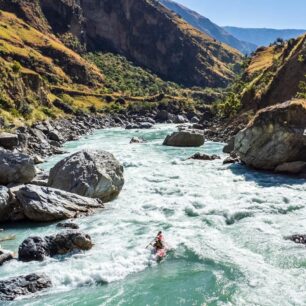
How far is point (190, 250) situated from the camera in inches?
952

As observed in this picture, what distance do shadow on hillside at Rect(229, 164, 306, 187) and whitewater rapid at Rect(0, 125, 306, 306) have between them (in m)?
0.18

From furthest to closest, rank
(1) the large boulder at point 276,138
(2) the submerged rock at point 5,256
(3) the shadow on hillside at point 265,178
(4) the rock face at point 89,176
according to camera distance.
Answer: (1) the large boulder at point 276,138
(3) the shadow on hillside at point 265,178
(4) the rock face at point 89,176
(2) the submerged rock at point 5,256

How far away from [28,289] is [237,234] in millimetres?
12757

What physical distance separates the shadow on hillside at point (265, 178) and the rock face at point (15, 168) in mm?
20255

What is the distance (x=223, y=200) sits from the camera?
3444cm

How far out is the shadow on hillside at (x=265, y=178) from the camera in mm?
39781

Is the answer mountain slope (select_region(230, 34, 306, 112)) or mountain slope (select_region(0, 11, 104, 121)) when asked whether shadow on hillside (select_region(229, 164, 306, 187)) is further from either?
mountain slope (select_region(0, 11, 104, 121))

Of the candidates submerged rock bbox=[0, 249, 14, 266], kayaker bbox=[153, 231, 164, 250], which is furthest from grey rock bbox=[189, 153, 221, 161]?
submerged rock bbox=[0, 249, 14, 266]

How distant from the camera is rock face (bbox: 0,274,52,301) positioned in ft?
63.0

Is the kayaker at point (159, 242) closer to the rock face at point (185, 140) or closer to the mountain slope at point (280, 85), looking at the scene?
the rock face at point (185, 140)

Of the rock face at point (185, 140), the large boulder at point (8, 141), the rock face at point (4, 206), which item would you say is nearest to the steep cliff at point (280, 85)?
the rock face at point (185, 140)

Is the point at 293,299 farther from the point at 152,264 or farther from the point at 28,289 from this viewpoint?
the point at 28,289

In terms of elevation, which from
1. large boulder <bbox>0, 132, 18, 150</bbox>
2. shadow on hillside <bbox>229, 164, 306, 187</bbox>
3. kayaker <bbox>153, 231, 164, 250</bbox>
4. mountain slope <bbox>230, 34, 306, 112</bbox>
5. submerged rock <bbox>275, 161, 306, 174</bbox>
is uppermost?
mountain slope <bbox>230, 34, 306, 112</bbox>

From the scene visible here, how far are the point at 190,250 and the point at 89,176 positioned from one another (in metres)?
12.7
